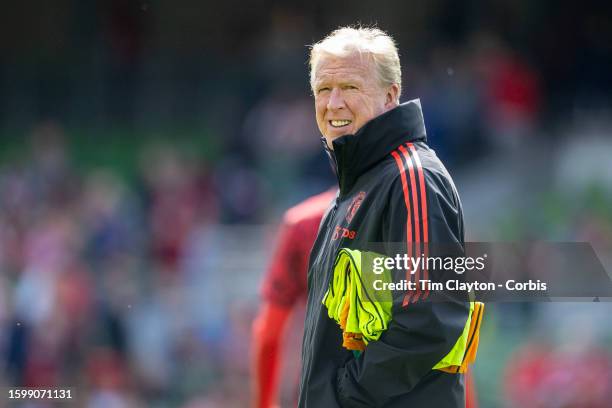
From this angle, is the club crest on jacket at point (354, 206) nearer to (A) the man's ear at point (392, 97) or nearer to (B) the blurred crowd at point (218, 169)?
(A) the man's ear at point (392, 97)

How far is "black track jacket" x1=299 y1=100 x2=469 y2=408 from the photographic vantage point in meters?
2.22

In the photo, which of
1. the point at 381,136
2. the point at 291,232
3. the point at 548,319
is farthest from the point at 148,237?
the point at 381,136

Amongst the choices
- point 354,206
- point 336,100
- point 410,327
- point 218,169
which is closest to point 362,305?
point 410,327

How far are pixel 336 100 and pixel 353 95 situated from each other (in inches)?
1.7

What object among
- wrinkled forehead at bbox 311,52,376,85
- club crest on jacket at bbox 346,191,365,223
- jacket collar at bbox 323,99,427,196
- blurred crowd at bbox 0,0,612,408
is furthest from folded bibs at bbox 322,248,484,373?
blurred crowd at bbox 0,0,612,408

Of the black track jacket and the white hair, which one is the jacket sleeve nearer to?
the black track jacket

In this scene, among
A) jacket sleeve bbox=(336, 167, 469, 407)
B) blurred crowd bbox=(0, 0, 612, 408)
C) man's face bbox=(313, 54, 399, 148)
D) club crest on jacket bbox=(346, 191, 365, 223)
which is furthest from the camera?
blurred crowd bbox=(0, 0, 612, 408)

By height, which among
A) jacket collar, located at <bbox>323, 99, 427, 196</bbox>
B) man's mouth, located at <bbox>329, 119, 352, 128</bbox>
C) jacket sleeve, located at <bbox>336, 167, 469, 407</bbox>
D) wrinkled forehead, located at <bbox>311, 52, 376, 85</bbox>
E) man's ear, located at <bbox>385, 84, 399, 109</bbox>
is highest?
wrinkled forehead, located at <bbox>311, 52, 376, 85</bbox>

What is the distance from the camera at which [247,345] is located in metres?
5.84

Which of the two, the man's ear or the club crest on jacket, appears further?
the man's ear

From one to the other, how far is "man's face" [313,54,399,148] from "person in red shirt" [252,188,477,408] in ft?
3.69

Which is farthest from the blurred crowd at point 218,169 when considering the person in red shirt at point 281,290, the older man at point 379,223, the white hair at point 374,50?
the white hair at point 374,50

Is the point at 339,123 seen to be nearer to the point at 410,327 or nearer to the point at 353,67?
the point at 353,67

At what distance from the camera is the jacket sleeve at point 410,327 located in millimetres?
2213
